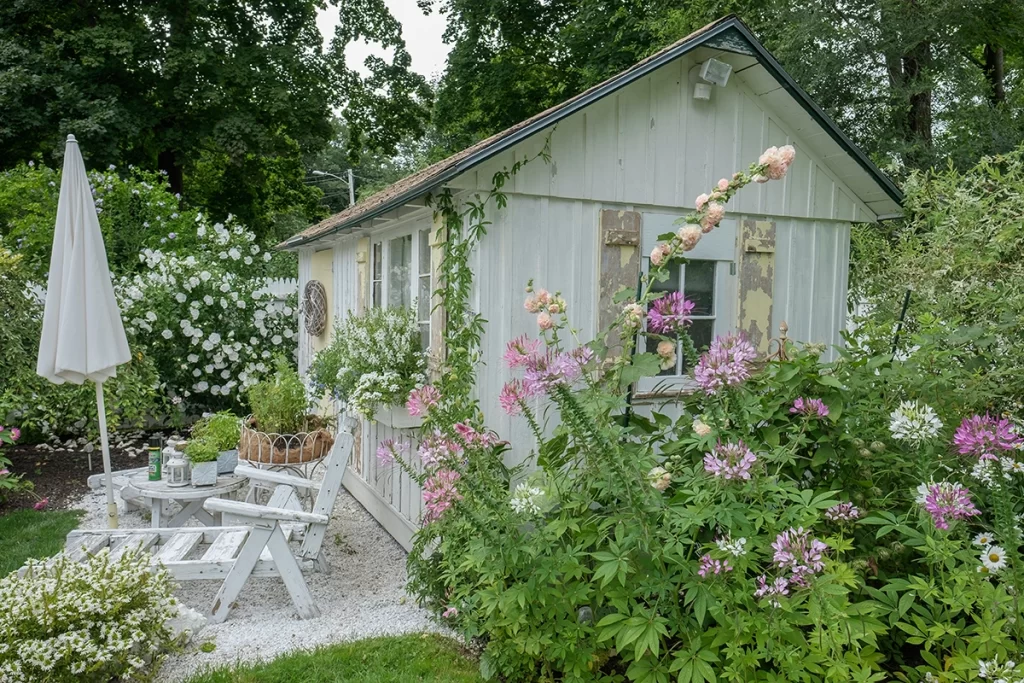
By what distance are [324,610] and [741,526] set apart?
291 cm

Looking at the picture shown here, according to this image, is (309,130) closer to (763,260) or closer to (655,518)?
(763,260)

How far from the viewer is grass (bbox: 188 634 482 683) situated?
359 centimetres

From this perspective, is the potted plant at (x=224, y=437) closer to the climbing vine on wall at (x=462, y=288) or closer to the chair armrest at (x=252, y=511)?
the chair armrest at (x=252, y=511)

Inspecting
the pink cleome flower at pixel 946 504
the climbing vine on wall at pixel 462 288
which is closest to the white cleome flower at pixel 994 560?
the pink cleome flower at pixel 946 504

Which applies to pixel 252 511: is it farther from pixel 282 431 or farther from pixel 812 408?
pixel 812 408

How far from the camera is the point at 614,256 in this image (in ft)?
16.4

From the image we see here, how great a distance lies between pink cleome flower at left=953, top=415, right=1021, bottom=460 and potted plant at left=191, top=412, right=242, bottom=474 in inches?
190

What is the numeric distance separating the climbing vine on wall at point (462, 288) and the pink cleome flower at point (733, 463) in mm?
2282

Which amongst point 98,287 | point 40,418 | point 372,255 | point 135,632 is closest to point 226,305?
point 40,418

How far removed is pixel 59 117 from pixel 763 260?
14128mm

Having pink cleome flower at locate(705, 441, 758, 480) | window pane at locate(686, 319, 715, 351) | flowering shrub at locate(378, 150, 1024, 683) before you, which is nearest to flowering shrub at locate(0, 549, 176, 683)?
flowering shrub at locate(378, 150, 1024, 683)

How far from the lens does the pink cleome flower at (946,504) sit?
2.55 m

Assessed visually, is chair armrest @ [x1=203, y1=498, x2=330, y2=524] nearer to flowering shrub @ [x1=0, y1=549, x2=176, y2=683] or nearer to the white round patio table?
flowering shrub @ [x1=0, y1=549, x2=176, y2=683]

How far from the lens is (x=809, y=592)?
94.4 inches
